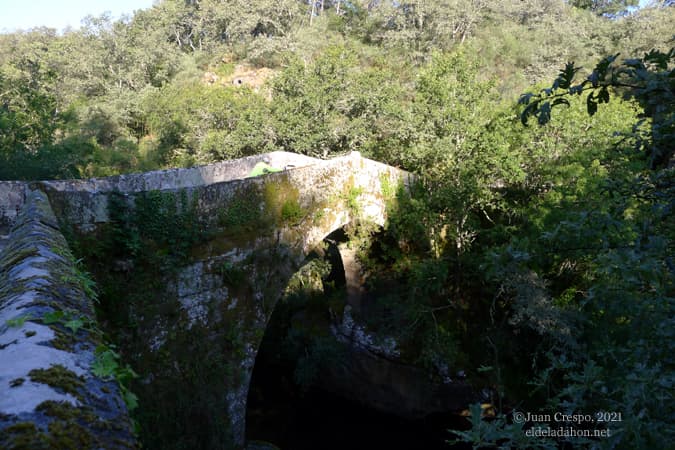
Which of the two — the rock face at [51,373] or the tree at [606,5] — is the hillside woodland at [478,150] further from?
the tree at [606,5]

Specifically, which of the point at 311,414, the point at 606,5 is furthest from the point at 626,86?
the point at 606,5

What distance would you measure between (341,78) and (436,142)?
8116 millimetres

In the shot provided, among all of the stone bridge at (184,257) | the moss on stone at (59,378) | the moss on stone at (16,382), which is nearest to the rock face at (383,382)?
the stone bridge at (184,257)

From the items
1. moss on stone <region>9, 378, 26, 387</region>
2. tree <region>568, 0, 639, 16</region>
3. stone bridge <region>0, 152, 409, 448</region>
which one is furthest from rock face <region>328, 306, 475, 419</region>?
tree <region>568, 0, 639, 16</region>

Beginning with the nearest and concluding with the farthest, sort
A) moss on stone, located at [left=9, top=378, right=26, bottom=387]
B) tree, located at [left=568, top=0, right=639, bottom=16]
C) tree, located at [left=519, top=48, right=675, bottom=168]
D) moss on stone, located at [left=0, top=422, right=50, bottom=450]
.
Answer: moss on stone, located at [left=0, top=422, right=50, bottom=450], moss on stone, located at [left=9, top=378, right=26, bottom=387], tree, located at [left=519, top=48, right=675, bottom=168], tree, located at [left=568, top=0, right=639, bottom=16]

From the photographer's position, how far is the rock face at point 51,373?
126cm

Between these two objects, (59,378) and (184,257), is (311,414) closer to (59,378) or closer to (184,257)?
(184,257)

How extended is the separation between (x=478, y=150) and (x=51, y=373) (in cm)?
1105

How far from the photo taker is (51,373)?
150cm

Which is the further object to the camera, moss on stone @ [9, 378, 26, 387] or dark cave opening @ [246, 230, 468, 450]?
dark cave opening @ [246, 230, 468, 450]

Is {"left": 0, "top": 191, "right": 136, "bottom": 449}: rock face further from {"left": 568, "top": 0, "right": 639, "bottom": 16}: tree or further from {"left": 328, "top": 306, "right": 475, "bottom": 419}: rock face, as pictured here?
{"left": 568, "top": 0, "right": 639, "bottom": 16}: tree

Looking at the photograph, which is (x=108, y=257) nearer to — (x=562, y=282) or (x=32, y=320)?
(x=32, y=320)

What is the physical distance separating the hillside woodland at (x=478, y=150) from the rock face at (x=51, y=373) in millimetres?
2147

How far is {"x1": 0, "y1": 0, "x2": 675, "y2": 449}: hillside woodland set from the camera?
297 cm
